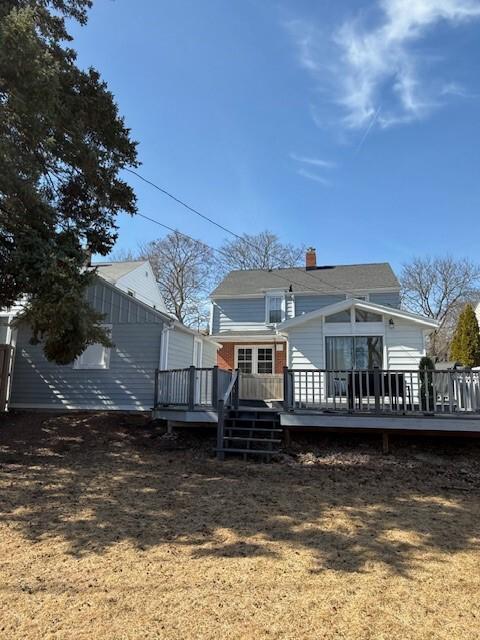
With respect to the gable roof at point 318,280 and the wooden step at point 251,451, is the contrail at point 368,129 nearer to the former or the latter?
the gable roof at point 318,280

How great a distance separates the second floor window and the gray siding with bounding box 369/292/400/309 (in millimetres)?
4072

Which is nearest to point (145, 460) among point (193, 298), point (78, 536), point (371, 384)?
point (78, 536)

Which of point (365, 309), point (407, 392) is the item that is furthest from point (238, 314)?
point (407, 392)

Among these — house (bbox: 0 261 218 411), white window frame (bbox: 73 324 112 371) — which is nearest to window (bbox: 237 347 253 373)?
house (bbox: 0 261 218 411)

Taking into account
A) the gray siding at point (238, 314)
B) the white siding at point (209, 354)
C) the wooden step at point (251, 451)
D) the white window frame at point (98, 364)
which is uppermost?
the gray siding at point (238, 314)

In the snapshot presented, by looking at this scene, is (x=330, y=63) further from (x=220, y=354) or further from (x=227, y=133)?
(x=220, y=354)

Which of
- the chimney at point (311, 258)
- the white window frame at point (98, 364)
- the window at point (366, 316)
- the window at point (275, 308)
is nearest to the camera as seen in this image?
the window at point (366, 316)

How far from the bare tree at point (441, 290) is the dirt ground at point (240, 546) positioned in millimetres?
26175

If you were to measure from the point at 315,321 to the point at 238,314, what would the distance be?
7973 mm

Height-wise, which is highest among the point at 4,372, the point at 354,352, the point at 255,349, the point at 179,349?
the point at 255,349

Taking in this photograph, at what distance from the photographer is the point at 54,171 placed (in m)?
9.41

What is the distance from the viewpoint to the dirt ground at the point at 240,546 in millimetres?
Result: 3002

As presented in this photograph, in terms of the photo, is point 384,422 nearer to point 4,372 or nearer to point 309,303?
point 4,372

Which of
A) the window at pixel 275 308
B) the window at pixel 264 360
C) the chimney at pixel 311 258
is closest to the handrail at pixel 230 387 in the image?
the window at pixel 264 360
